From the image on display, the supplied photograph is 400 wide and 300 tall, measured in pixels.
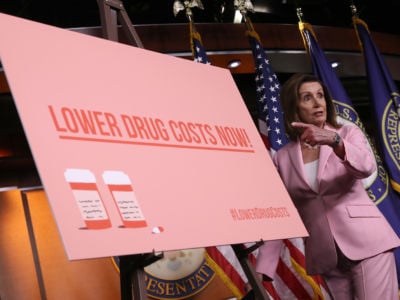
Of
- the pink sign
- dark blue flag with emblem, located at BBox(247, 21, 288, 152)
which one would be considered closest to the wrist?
the pink sign

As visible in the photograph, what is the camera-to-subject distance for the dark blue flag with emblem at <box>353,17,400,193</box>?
4035 mm

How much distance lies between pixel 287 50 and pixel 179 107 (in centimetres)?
350

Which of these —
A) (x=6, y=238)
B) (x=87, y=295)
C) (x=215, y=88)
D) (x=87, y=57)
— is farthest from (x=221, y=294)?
(x=87, y=57)

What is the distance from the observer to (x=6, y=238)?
462cm

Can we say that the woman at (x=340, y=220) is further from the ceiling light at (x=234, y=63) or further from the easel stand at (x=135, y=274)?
the ceiling light at (x=234, y=63)

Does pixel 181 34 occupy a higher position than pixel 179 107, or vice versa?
pixel 181 34

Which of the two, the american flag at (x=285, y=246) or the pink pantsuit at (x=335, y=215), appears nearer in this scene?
the pink pantsuit at (x=335, y=215)

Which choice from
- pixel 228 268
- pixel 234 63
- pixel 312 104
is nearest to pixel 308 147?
pixel 312 104

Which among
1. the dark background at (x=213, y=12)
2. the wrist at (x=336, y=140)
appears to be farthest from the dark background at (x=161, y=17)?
the wrist at (x=336, y=140)

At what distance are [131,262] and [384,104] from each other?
3090 millimetres

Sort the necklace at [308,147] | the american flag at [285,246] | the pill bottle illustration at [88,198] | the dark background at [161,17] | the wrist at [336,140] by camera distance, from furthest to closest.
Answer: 1. the dark background at [161,17]
2. the american flag at [285,246]
3. the necklace at [308,147]
4. the wrist at [336,140]
5. the pill bottle illustration at [88,198]

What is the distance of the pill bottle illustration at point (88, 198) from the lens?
1330mm

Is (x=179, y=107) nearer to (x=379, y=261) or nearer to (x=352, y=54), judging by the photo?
(x=379, y=261)

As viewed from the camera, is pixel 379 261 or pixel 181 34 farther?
pixel 181 34
